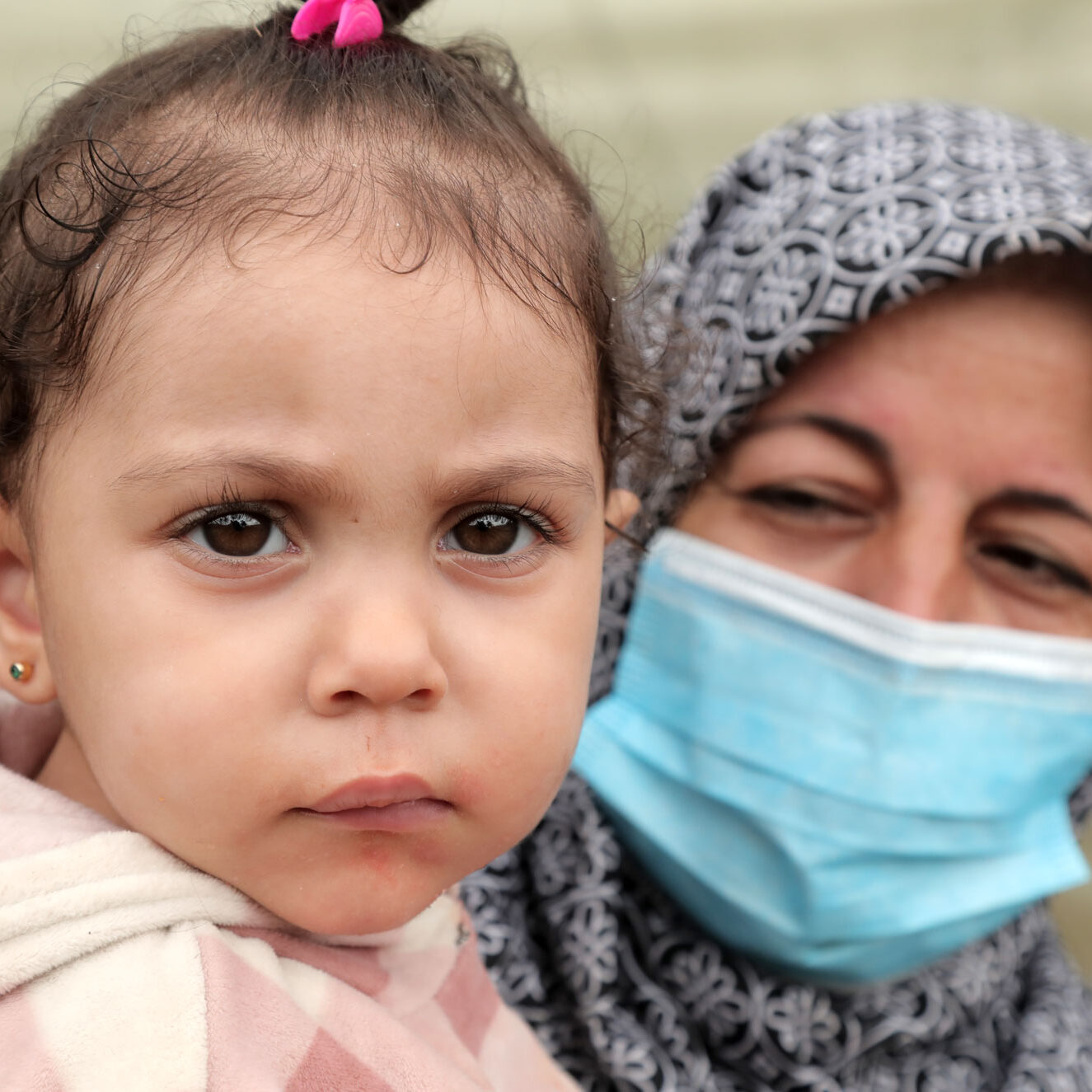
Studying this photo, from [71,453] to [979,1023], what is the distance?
5.32 ft

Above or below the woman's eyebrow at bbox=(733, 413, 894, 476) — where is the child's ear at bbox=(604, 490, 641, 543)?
above

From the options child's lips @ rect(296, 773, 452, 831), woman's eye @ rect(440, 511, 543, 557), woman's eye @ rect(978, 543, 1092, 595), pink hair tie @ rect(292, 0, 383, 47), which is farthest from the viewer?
woman's eye @ rect(978, 543, 1092, 595)

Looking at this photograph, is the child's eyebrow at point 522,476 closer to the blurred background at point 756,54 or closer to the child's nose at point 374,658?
the child's nose at point 374,658

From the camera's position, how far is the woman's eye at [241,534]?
109cm

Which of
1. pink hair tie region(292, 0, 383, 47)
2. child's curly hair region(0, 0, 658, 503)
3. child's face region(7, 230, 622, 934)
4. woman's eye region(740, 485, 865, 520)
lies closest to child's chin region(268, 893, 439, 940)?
child's face region(7, 230, 622, 934)

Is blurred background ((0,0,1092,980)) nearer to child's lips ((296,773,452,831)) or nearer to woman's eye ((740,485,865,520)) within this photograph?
woman's eye ((740,485,865,520))

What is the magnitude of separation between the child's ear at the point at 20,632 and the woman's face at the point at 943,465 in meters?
1.03

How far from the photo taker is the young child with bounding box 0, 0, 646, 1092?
105 centimetres

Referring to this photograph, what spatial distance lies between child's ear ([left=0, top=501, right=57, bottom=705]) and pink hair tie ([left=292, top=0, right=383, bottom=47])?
1.85 ft

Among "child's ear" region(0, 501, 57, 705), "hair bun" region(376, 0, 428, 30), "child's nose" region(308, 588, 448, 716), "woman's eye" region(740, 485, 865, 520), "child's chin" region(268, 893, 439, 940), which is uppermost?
"hair bun" region(376, 0, 428, 30)

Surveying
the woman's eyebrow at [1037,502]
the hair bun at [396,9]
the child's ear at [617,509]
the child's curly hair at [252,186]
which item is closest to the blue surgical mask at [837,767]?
the woman's eyebrow at [1037,502]

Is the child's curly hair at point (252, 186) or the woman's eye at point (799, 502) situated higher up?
the child's curly hair at point (252, 186)

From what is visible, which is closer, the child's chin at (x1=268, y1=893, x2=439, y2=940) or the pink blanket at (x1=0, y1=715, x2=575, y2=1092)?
the pink blanket at (x1=0, y1=715, x2=575, y2=1092)

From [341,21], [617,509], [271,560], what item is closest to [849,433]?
[617,509]
